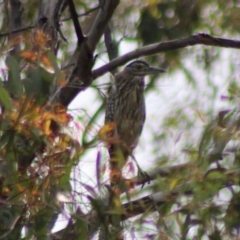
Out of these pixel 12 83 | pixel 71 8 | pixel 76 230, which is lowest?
pixel 76 230

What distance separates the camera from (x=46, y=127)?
3109mm

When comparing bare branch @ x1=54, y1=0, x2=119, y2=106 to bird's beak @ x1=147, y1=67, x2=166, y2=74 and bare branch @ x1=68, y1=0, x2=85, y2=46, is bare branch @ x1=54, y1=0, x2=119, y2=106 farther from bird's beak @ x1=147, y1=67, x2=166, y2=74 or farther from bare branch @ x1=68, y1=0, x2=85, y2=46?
bird's beak @ x1=147, y1=67, x2=166, y2=74

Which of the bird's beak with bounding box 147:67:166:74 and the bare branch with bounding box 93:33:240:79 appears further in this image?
the bird's beak with bounding box 147:67:166:74

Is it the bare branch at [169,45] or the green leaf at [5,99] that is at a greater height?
the bare branch at [169,45]

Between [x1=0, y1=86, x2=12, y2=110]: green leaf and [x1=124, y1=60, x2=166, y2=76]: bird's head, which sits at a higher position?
[x1=124, y1=60, x2=166, y2=76]: bird's head

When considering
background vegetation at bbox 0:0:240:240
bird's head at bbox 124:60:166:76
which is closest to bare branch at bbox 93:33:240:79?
background vegetation at bbox 0:0:240:240

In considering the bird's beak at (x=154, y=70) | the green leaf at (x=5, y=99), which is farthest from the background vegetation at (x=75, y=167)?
the bird's beak at (x=154, y=70)

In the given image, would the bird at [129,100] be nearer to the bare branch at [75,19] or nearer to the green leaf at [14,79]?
the bare branch at [75,19]

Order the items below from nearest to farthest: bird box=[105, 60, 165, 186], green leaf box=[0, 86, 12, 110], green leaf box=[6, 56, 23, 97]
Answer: green leaf box=[0, 86, 12, 110] → green leaf box=[6, 56, 23, 97] → bird box=[105, 60, 165, 186]

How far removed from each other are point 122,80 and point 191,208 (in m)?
2.99

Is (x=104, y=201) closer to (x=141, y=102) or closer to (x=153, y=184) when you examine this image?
(x=153, y=184)

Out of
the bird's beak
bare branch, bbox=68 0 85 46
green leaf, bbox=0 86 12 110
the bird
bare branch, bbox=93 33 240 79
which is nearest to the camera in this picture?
green leaf, bbox=0 86 12 110

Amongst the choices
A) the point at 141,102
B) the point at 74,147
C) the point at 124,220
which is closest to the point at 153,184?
the point at 124,220

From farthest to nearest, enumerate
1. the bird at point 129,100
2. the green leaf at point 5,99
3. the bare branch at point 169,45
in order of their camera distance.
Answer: the bird at point 129,100, the bare branch at point 169,45, the green leaf at point 5,99
